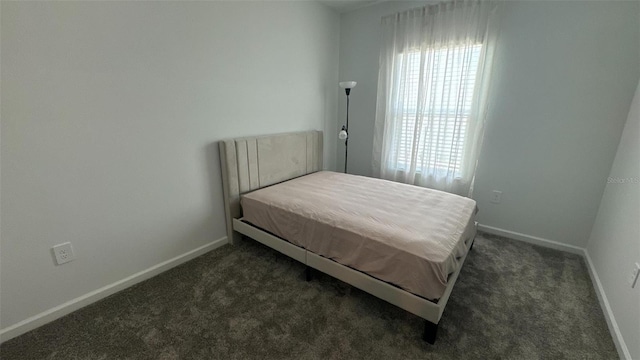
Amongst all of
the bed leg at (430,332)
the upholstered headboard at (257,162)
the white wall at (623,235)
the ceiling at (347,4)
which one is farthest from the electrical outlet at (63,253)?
the ceiling at (347,4)

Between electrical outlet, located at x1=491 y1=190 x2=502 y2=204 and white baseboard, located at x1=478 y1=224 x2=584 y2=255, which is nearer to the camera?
white baseboard, located at x1=478 y1=224 x2=584 y2=255

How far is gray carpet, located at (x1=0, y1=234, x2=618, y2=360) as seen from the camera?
1.38m

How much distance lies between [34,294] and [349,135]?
10.7 ft

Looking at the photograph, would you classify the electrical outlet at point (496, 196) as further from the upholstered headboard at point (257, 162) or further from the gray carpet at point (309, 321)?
the upholstered headboard at point (257, 162)

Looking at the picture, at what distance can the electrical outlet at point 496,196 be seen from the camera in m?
2.65

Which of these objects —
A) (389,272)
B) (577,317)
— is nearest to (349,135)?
(389,272)

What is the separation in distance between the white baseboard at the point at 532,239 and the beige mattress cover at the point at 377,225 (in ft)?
3.15

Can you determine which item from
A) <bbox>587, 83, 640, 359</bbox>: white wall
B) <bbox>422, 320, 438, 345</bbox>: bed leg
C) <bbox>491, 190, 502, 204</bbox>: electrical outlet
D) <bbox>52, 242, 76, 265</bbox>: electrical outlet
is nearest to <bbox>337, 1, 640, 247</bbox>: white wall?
<bbox>491, 190, 502, 204</bbox>: electrical outlet

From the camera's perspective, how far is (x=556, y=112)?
2.25 meters

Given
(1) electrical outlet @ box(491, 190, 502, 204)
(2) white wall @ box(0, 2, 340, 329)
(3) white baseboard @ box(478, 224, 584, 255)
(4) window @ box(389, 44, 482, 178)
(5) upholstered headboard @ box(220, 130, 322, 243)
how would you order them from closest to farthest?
(2) white wall @ box(0, 2, 340, 329) < (5) upholstered headboard @ box(220, 130, 322, 243) < (3) white baseboard @ box(478, 224, 584, 255) < (4) window @ box(389, 44, 482, 178) < (1) electrical outlet @ box(491, 190, 502, 204)

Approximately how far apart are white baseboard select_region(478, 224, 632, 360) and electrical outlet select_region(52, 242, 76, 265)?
10.6 feet

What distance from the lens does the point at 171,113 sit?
188 centimetres

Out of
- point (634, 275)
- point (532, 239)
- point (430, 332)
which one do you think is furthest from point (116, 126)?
point (532, 239)

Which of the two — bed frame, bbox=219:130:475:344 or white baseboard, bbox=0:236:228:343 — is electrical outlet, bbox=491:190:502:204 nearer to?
bed frame, bbox=219:130:475:344
